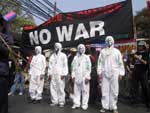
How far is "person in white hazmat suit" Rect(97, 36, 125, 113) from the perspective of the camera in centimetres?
968

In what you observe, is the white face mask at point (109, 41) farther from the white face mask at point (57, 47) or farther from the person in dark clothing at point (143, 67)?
the white face mask at point (57, 47)

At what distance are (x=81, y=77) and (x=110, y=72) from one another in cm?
99

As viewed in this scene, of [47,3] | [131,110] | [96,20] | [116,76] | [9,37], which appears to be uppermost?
[47,3]

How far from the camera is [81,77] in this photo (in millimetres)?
10336

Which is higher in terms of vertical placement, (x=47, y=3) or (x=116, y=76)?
(x=47, y=3)

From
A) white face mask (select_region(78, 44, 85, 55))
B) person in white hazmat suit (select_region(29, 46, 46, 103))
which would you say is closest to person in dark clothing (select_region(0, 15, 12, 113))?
white face mask (select_region(78, 44, 85, 55))

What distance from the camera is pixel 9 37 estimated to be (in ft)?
14.8

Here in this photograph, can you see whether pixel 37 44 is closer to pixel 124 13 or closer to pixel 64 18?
pixel 64 18

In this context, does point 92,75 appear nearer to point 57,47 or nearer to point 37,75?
point 57,47

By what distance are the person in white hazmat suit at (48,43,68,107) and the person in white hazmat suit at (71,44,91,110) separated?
0.55m

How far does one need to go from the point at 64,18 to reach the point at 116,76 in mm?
3036

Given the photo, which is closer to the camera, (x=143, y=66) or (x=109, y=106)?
(x=109, y=106)

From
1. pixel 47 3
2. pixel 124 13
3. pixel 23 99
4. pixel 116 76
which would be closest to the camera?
pixel 116 76

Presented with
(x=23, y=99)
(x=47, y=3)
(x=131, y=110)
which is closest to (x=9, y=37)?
(x=131, y=110)
